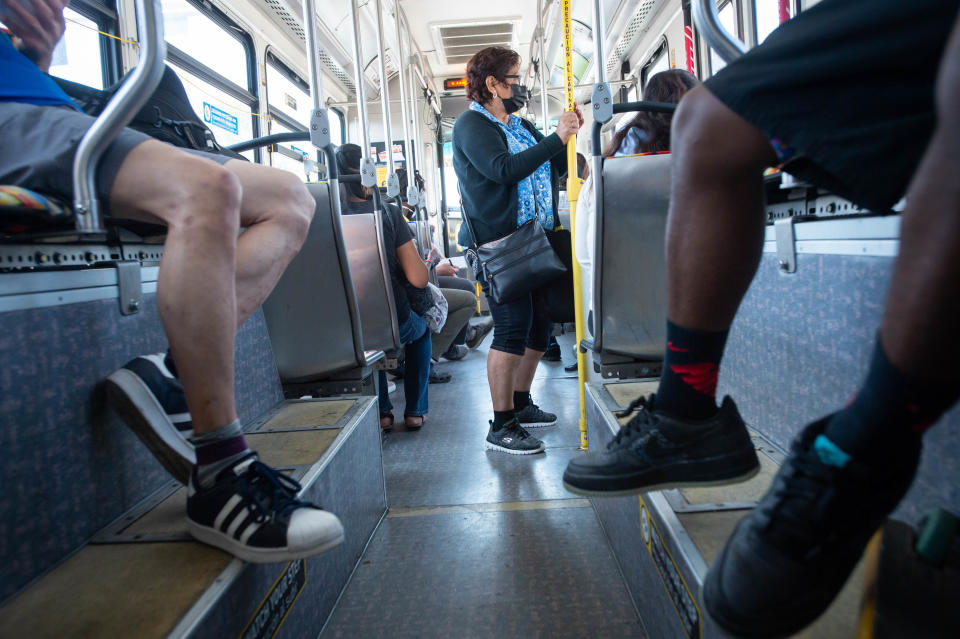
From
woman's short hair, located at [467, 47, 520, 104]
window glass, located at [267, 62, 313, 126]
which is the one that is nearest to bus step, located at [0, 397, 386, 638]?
woman's short hair, located at [467, 47, 520, 104]

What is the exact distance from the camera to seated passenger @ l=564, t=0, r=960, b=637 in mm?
528

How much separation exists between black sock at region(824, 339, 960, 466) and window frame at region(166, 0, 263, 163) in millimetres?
4288

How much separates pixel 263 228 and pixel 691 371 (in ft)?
3.30

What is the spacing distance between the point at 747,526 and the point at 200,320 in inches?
35.9

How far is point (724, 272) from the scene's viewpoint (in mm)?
889

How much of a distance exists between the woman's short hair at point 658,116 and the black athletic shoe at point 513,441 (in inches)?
52.3

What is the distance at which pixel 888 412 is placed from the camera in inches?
23.0

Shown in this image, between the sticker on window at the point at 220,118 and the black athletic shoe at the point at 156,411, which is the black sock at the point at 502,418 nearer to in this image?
the black athletic shoe at the point at 156,411

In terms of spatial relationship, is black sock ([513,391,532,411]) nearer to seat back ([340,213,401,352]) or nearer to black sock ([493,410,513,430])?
black sock ([493,410,513,430])

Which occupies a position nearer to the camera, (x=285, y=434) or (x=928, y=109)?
(x=928, y=109)

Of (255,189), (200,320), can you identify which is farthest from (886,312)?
(255,189)

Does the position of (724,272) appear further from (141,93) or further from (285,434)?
(285,434)

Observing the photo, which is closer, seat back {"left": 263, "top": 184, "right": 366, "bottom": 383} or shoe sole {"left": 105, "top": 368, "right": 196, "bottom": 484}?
shoe sole {"left": 105, "top": 368, "right": 196, "bottom": 484}

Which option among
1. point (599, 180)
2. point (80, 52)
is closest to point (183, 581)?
point (599, 180)
